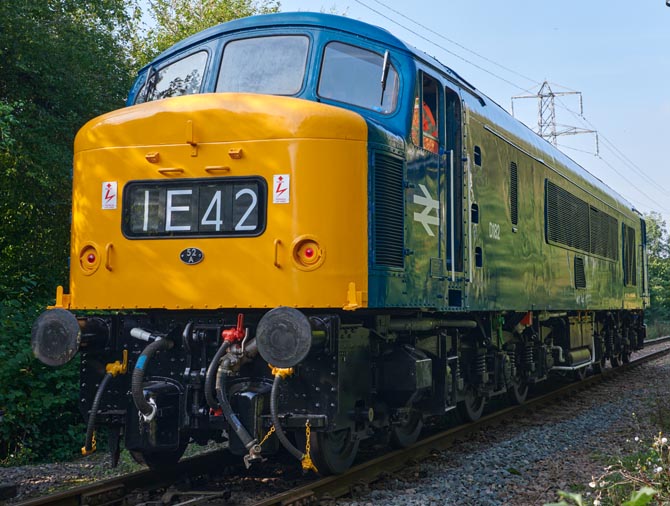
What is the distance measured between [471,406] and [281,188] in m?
4.78

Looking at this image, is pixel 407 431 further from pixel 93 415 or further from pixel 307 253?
pixel 93 415

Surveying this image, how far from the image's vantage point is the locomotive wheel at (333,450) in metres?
6.29

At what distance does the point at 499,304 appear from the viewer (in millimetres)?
9047

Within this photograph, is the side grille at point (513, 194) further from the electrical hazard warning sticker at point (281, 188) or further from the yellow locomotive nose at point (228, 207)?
the electrical hazard warning sticker at point (281, 188)

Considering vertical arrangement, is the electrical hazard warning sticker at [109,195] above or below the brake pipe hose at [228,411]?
above

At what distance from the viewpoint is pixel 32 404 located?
941cm

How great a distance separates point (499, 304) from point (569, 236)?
14.4 feet

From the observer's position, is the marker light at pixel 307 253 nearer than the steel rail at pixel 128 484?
No

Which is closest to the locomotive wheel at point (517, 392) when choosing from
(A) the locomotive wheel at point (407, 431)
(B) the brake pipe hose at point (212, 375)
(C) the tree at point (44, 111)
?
(A) the locomotive wheel at point (407, 431)

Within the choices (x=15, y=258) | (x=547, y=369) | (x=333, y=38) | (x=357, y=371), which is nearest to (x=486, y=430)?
(x=547, y=369)

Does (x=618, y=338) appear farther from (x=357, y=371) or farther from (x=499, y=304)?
(x=357, y=371)

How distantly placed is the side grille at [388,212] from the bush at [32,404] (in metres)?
4.98

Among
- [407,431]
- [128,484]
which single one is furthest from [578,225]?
[128,484]

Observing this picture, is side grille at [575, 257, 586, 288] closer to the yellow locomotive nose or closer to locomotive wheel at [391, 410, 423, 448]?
locomotive wheel at [391, 410, 423, 448]
